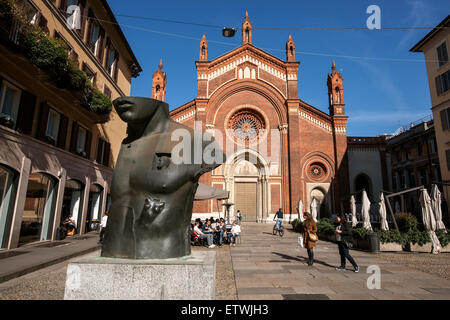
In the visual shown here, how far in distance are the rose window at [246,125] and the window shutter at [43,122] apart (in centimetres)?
1667

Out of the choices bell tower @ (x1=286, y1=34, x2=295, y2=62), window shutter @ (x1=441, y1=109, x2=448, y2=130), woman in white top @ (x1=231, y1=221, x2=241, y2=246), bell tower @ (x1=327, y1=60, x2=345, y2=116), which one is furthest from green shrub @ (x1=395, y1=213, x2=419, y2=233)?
bell tower @ (x1=286, y1=34, x2=295, y2=62)

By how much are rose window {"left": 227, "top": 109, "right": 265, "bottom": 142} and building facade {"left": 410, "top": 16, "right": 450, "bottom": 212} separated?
14320 millimetres

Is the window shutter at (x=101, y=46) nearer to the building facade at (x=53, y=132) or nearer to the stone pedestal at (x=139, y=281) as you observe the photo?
the building facade at (x=53, y=132)

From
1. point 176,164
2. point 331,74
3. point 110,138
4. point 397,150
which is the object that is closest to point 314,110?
point 331,74

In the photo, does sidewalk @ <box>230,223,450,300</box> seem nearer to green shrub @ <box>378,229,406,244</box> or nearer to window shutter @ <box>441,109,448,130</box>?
green shrub @ <box>378,229,406,244</box>

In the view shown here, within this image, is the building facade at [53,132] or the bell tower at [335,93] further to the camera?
the bell tower at [335,93]

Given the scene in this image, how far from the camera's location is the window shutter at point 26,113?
9.76 metres

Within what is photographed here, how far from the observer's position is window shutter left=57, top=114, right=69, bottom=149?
12.3 meters

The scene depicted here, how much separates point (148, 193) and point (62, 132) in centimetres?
Answer: 1202

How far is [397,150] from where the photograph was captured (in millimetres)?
32219

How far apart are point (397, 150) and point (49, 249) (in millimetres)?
36863

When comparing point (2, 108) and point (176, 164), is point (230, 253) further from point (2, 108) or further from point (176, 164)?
point (2, 108)

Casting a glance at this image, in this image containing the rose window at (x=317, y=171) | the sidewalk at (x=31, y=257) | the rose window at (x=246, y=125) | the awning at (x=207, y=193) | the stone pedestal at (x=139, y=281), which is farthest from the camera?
the rose window at (x=246, y=125)

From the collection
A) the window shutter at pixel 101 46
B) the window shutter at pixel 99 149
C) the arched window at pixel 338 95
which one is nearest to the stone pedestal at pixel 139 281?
the window shutter at pixel 99 149
